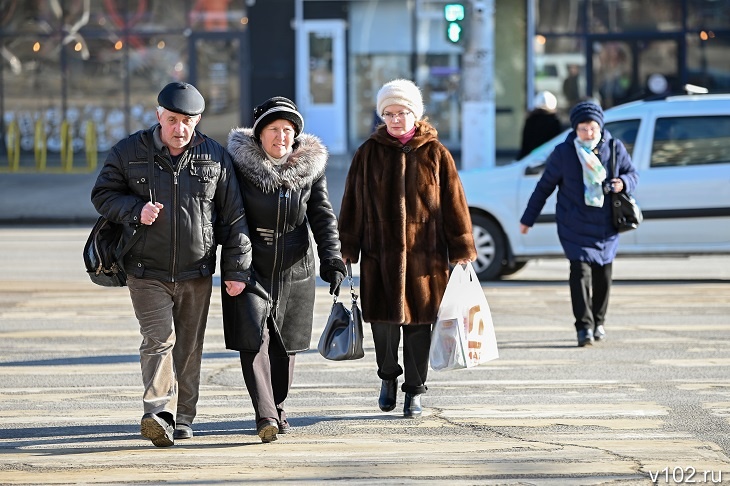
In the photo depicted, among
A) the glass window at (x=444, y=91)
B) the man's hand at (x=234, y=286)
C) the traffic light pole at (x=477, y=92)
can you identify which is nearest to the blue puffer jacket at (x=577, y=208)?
the man's hand at (x=234, y=286)

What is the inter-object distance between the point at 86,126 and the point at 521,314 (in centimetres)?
1882

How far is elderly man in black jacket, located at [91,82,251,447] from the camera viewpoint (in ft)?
21.5

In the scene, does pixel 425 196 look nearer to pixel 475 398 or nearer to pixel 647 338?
pixel 475 398

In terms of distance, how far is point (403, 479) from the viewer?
6000mm

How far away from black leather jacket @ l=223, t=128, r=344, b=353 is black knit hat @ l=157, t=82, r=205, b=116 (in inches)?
15.7

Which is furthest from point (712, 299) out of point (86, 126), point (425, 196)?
point (86, 126)

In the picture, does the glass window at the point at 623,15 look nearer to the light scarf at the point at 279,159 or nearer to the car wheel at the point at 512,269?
the car wheel at the point at 512,269

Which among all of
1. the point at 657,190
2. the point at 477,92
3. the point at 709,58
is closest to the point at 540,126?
the point at 657,190

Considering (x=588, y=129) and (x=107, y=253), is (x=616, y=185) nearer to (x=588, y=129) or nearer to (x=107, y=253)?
(x=588, y=129)

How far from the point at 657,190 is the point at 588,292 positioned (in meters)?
3.25

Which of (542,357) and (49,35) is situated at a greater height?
(49,35)

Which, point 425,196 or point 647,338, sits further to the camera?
point 647,338

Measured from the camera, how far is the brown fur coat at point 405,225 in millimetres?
7402

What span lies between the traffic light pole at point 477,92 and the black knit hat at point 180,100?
1448cm
